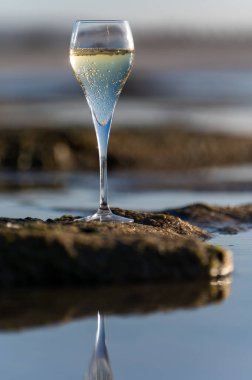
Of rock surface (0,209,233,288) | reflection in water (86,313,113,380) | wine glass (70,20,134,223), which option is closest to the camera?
reflection in water (86,313,113,380)

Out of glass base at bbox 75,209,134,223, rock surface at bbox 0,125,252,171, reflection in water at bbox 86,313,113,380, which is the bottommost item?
reflection in water at bbox 86,313,113,380

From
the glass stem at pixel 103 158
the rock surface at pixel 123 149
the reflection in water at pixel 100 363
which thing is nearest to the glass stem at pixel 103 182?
the glass stem at pixel 103 158

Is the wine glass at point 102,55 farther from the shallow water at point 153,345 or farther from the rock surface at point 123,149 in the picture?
the rock surface at point 123,149

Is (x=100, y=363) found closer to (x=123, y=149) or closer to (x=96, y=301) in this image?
(x=96, y=301)

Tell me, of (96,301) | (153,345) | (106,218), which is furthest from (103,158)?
(153,345)

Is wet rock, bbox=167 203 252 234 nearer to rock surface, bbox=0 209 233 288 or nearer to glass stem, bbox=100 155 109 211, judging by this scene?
glass stem, bbox=100 155 109 211

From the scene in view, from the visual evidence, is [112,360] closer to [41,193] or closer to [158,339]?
[158,339]

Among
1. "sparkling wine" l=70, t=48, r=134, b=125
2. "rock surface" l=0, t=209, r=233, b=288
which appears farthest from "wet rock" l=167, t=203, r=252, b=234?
"rock surface" l=0, t=209, r=233, b=288
